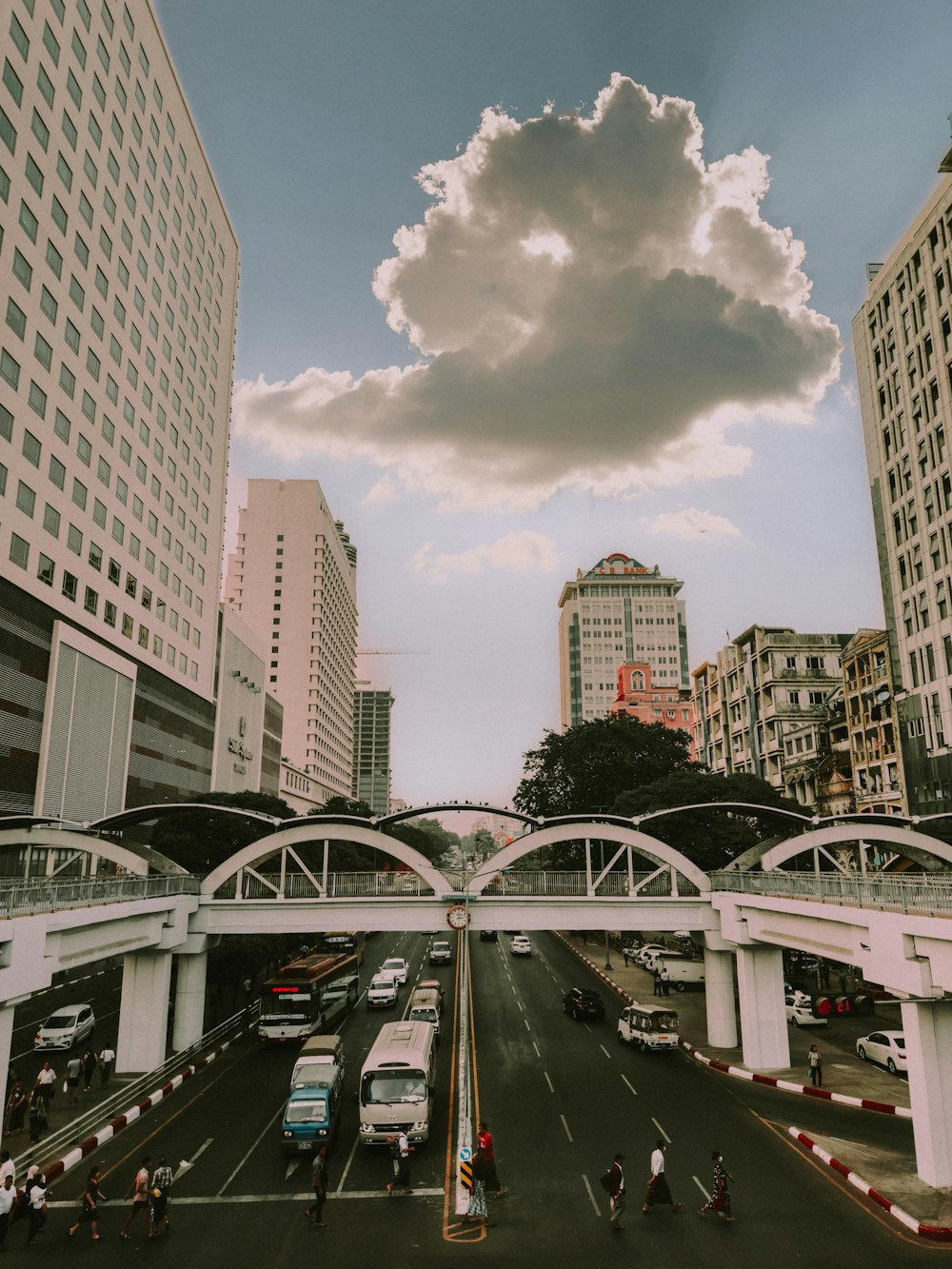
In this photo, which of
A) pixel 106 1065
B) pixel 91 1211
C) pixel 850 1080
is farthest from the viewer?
pixel 106 1065

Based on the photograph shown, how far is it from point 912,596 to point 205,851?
177 ft

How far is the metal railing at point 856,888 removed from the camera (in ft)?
74.3

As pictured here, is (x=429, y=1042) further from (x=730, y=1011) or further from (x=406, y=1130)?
(x=730, y=1011)

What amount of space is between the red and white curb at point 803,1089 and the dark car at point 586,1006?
7.77 meters

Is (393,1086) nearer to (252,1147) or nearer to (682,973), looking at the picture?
(252,1147)

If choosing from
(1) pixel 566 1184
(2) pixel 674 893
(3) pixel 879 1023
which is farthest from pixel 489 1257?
(3) pixel 879 1023

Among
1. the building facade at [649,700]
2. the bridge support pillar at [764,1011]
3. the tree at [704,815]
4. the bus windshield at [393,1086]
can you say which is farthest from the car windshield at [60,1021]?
the building facade at [649,700]

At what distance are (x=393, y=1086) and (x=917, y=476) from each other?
56.3 meters

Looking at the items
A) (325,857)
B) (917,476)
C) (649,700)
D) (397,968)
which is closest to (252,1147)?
(325,857)

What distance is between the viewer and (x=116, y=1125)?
2745cm

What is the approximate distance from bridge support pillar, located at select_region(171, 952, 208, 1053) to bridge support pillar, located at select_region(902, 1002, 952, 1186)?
28.5m

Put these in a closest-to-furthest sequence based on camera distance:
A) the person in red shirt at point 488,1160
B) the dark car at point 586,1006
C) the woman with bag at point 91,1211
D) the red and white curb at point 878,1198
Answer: the red and white curb at point 878,1198 → the woman with bag at point 91,1211 → the person in red shirt at point 488,1160 → the dark car at point 586,1006

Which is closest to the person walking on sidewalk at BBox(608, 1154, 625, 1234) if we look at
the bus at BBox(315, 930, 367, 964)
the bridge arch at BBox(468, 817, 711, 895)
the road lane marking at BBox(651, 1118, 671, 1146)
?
the road lane marking at BBox(651, 1118, 671, 1146)

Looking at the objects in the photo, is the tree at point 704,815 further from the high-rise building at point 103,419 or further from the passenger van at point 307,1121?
the high-rise building at point 103,419
